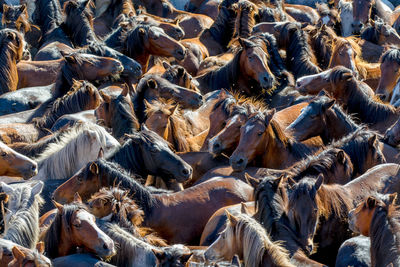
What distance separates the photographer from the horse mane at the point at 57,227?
4277 millimetres

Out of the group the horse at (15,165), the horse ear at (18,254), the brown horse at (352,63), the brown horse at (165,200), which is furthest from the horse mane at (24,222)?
the brown horse at (352,63)

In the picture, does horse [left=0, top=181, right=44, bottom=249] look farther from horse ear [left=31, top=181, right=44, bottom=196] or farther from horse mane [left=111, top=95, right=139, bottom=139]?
horse mane [left=111, top=95, right=139, bottom=139]

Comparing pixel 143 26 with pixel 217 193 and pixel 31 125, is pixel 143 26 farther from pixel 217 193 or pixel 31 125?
pixel 217 193

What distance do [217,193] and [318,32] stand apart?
3901 millimetres

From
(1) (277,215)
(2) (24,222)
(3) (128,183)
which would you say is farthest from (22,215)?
(1) (277,215)

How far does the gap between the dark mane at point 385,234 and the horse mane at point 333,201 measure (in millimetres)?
540

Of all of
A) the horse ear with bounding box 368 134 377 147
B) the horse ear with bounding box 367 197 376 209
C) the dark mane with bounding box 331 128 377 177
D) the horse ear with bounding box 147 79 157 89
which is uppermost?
the horse ear with bounding box 367 197 376 209

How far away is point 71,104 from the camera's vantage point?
7156mm

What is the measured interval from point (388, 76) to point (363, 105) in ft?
3.43

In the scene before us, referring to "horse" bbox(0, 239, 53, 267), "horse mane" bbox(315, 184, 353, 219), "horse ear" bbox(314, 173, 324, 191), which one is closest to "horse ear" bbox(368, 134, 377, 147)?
"horse mane" bbox(315, 184, 353, 219)

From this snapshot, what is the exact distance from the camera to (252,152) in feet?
18.8

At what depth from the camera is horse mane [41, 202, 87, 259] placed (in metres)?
4.28

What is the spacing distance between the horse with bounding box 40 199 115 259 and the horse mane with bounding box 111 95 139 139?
1958 mm

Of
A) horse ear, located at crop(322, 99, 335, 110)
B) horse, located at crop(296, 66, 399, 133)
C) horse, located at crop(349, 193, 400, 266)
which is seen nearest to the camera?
horse, located at crop(349, 193, 400, 266)
